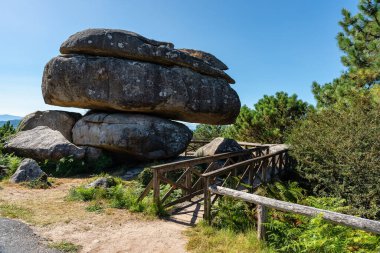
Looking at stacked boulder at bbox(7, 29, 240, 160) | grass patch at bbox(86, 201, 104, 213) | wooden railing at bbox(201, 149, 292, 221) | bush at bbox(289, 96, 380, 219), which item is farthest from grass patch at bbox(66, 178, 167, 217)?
A: bush at bbox(289, 96, 380, 219)

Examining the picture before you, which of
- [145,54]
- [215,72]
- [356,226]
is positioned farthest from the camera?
[215,72]

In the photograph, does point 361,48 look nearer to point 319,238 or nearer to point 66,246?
point 319,238

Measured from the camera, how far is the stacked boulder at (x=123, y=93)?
47.0 ft

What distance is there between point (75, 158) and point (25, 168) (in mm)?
2908

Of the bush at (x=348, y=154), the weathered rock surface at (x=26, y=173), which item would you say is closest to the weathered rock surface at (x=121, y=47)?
the weathered rock surface at (x=26, y=173)

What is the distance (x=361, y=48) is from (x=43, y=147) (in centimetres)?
1636

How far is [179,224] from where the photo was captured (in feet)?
23.5

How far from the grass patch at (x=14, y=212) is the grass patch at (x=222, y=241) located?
13.8 ft

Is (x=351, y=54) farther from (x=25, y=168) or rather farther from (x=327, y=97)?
(x=25, y=168)

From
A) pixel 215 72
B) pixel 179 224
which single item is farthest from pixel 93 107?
pixel 179 224

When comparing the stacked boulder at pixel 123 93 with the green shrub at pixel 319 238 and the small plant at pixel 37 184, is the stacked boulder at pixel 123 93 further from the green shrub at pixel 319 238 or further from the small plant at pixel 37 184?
the green shrub at pixel 319 238

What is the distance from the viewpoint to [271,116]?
21828 millimetres

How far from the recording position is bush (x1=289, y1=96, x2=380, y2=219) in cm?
812

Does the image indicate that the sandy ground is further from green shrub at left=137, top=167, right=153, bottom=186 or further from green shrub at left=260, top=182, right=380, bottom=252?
green shrub at left=137, top=167, right=153, bottom=186
